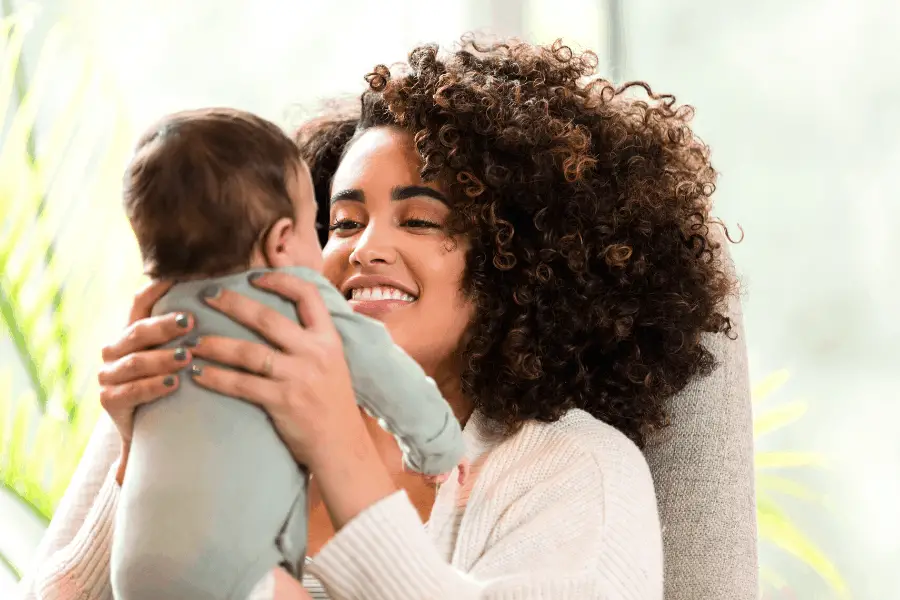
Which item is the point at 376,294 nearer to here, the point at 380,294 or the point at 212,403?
the point at 380,294

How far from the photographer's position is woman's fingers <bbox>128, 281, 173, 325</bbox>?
0.97 m

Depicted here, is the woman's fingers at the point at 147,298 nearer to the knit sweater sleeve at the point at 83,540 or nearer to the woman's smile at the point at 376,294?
the knit sweater sleeve at the point at 83,540

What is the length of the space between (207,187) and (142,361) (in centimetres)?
19

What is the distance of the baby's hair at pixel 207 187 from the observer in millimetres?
866

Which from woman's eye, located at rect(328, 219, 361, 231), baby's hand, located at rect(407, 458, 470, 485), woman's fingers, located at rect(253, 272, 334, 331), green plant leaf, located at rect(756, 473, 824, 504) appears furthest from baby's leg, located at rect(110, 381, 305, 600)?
green plant leaf, located at rect(756, 473, 824, 504)

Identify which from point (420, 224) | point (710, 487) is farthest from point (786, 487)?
point (420, 224)

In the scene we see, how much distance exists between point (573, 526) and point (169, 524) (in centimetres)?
61

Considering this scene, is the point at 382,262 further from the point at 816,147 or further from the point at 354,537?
the point at 816,147

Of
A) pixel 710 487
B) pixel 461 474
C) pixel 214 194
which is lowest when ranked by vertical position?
pixel 710 487

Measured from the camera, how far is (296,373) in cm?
95

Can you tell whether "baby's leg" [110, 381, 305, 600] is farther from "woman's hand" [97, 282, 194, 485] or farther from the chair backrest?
the chair backrest

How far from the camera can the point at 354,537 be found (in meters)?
1.04

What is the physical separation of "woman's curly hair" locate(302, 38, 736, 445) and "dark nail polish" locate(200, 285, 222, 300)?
625 mm

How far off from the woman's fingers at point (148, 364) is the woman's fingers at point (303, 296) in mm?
95
